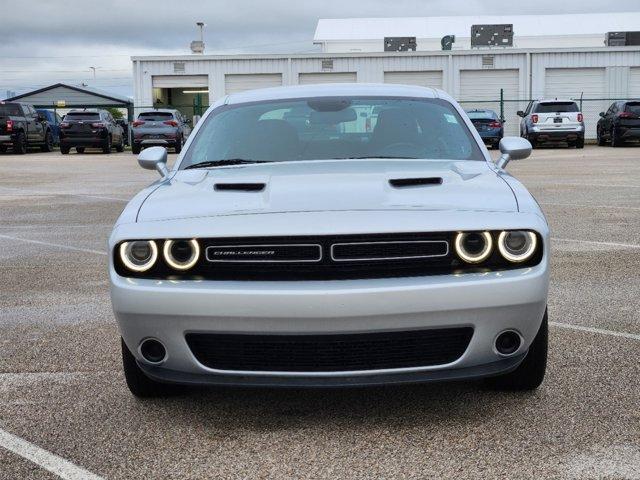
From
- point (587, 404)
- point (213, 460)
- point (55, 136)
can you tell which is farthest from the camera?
point (55, 136)

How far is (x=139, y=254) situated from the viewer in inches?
143

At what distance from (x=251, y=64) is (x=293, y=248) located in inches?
1601

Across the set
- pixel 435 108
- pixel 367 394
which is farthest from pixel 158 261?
pixel 435 108

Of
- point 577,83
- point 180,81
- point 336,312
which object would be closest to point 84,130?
point 180,81

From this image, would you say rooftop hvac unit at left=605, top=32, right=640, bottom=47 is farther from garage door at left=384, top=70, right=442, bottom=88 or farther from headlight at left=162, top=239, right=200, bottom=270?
headlight at left=162, top=239, right=200, bottom=270

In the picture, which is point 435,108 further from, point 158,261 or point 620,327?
point 158,261

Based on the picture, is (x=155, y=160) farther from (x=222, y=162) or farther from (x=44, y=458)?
(x=44, y=458)

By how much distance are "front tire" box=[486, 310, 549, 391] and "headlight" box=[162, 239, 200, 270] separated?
1.39m

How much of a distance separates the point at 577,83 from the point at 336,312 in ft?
135

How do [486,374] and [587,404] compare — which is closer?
[486,374]

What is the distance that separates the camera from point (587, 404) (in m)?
3.89

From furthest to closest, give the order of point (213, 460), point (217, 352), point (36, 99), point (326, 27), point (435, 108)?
point (36, 99)
point (326, 27)
point (435, 108)
point (217, 352)
point (213, 460)

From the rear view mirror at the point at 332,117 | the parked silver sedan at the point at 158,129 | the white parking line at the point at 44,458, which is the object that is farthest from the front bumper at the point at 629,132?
the white parking line at the point at 44,458

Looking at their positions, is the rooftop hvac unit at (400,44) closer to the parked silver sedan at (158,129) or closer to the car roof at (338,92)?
the parked silver sedan at (158,129)
